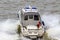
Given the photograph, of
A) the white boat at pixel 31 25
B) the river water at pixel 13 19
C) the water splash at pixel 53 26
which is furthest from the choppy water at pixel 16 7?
→ the white boat at pixel 31 25

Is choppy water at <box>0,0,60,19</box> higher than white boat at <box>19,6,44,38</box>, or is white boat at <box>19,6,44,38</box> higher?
choppy water at <box>0,0,60,19</box>

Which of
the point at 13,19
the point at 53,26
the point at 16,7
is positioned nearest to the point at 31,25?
the point at 53,26

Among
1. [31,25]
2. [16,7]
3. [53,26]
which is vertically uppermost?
[16,7]

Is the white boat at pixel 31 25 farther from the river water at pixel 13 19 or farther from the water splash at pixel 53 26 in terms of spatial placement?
the water splash at pixel 53 26

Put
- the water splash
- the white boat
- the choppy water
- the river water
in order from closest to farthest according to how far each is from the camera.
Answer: the white boat → the water splash → the river water → the choppy water

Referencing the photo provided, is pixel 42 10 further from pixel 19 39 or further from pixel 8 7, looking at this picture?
pixel 19 39

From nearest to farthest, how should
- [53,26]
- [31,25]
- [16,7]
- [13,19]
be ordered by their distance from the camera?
[31,25] → [53,26] → [13,19] → [16,7]

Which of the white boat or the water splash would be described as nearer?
the white boat

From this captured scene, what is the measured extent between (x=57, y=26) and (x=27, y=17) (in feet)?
13.1

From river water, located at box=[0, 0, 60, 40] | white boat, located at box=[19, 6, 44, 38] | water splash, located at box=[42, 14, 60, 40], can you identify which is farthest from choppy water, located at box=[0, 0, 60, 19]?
white boat, located at box=[19, 6, 44, 38]

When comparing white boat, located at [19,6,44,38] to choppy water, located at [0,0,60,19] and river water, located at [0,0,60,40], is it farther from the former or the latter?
choppy water, located at [0,0,60,19]

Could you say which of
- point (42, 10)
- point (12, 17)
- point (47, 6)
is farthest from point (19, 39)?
point (47, 6)

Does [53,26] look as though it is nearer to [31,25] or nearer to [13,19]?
[31,25]

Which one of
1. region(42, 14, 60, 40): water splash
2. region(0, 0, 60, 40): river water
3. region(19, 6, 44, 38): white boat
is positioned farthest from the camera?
region(0, 0, 60, 40): river water
